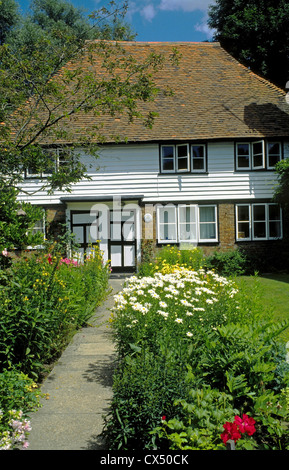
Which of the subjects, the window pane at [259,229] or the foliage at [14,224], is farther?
the window pane at [259,229]

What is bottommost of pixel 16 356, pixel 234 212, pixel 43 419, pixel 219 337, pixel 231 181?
pixel 43 419

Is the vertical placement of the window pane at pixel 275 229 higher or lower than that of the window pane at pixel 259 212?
lower

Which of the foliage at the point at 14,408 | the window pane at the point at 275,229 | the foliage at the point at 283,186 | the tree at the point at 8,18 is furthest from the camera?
the tree at the point at 8,18

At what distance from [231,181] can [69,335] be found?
12932mm

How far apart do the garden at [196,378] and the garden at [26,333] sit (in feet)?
2.72

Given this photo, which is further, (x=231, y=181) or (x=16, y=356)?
(x=231, y=181)

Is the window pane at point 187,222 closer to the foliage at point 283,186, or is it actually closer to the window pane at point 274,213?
the window pane at point 274,213

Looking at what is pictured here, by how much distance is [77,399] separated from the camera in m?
4.95

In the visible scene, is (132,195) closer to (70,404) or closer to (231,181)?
(231,181)

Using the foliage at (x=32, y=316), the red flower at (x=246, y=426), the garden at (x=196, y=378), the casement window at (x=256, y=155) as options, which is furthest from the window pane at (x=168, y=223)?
the red flower at (x=246, y=426)

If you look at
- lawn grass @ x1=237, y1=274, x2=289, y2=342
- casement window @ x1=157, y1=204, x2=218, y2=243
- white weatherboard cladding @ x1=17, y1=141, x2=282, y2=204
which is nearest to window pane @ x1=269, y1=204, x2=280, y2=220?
white weatherboard cladding @ x1=17, y1=141, x2=282, y2=204

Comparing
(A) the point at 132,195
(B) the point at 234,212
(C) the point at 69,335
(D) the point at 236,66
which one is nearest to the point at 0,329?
(C) the point at 69,335

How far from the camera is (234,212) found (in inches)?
724

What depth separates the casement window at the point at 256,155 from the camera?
1846 cm
